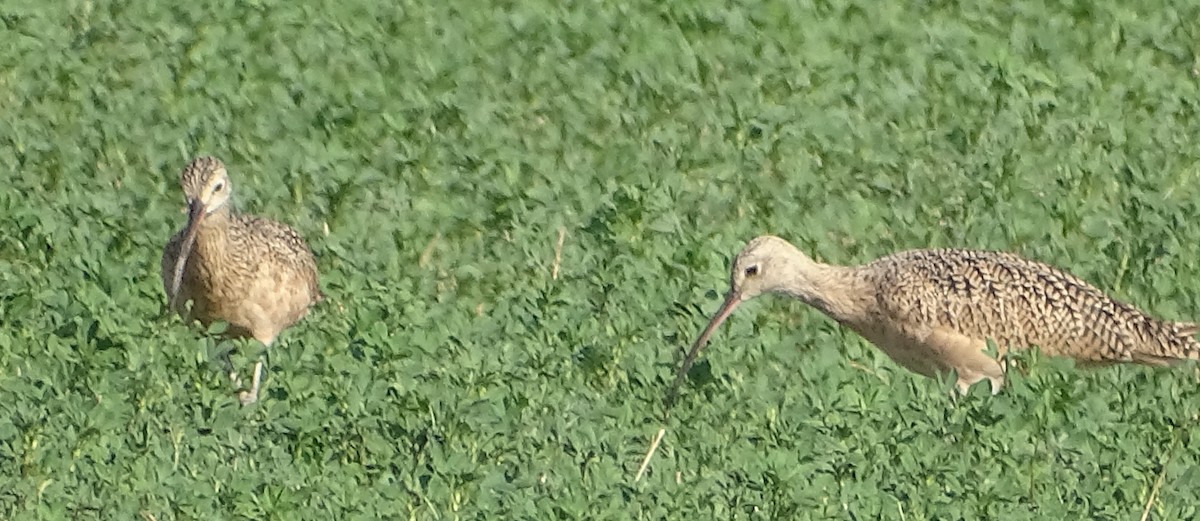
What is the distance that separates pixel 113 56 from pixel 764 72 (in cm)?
305

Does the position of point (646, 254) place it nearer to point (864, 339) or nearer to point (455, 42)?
point (864, 339)

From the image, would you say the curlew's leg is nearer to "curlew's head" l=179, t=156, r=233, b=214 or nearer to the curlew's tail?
"curlew's head" l=179, t=156, r=233, b=214

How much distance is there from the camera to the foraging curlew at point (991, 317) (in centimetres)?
1059

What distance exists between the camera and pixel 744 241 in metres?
11.9

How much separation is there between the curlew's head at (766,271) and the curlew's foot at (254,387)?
6.23 ft

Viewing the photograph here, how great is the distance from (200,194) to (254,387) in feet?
5.74

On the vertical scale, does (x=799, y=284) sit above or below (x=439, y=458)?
below

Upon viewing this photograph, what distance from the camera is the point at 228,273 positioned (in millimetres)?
10945

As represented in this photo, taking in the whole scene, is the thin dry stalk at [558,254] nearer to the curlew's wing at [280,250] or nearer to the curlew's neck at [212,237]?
Result: the curlew's wing at [280,250]

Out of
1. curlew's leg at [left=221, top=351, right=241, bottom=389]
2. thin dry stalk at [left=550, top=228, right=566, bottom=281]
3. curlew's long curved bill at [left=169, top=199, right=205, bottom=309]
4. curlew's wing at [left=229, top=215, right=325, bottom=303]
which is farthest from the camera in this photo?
thin dry stalk at [left=550, top=228, right=566, bottom=281]

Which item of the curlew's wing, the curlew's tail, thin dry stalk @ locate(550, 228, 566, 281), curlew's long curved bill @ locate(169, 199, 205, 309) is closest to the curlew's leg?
curlew's long curved bill @ locate(169, 199, 205, 309)

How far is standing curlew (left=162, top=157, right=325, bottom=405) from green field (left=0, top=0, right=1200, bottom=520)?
0.20 meters

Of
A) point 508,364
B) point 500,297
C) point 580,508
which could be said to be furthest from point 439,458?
point 500,297

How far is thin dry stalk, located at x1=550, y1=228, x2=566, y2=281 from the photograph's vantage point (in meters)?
11.2
